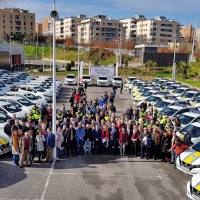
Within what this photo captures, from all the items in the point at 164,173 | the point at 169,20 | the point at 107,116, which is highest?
the point at 169,20

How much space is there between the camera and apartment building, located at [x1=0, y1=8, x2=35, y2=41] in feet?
327

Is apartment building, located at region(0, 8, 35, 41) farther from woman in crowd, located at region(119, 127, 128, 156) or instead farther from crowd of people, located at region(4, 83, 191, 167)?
woman in crowd, located at region(119, 127, 128, 156)

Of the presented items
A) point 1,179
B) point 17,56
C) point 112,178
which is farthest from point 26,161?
point 17,56

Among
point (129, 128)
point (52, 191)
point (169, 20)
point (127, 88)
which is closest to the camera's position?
point (52, 191)

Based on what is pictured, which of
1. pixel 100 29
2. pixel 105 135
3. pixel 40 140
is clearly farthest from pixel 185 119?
Result: pixel 100 29

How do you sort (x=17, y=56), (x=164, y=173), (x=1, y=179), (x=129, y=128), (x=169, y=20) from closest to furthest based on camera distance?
(x=1, y=179) < (x=164, y=173) < (x=129, y=128) < (x=17, y=56) < (x=169, y=20)

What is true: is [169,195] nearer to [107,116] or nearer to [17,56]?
[107,116]

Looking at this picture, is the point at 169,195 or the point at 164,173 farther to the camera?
the point at 164,173

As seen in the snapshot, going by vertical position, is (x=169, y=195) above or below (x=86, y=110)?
below

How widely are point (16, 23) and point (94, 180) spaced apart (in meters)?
103

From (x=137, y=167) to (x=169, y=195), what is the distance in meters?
2.18

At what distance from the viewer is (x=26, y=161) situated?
10109 millimetres

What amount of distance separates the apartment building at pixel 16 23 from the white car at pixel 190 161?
95.6 meters

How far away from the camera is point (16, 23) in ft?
335
